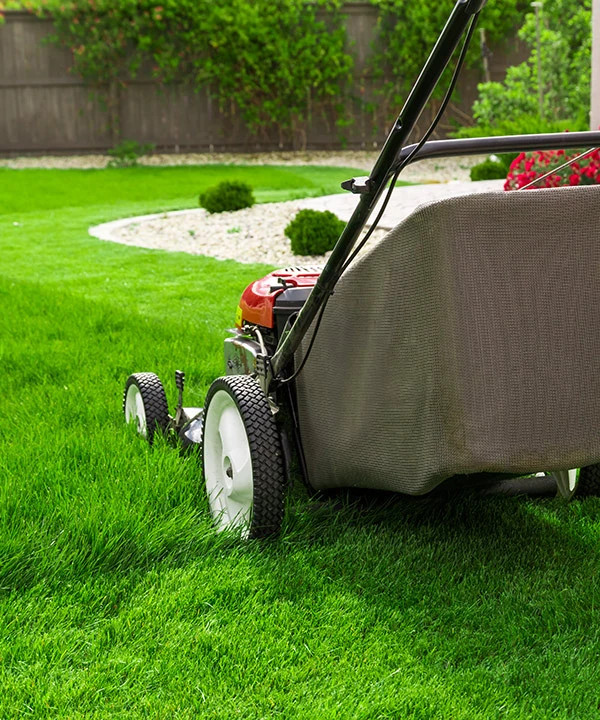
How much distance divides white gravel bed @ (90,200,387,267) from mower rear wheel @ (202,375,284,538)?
14.9 feet

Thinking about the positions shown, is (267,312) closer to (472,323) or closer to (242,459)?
(242,459)

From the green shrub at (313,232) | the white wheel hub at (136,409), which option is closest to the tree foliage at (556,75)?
the green shrub at (313,232)

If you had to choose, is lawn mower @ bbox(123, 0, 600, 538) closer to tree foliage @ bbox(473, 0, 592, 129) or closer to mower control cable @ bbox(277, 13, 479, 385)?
mower control cable @ bbox(277, 13, 479, 385)

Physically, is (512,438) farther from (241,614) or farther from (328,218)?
(328,218)

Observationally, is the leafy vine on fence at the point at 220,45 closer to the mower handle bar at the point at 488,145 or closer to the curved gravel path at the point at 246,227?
the curved gravel path at the point at 246,227

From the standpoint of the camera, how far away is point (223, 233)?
8523 mm

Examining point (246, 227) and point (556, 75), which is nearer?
point (246, 227)

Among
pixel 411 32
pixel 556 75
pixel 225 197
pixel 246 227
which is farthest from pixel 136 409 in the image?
pixel 411 32

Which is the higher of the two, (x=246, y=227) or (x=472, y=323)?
(x=472, y=323)

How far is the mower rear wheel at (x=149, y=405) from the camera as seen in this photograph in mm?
3029

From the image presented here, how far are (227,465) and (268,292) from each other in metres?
0.53

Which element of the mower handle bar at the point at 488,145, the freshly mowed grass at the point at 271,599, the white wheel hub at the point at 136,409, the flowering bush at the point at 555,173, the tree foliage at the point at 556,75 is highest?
the tree foliage at the point at 556,75

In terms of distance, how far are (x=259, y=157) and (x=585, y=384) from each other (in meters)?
16.2

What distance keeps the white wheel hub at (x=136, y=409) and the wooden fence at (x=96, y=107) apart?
15025 millimetres
